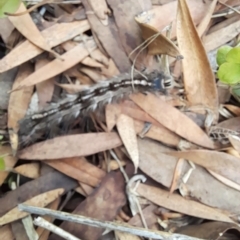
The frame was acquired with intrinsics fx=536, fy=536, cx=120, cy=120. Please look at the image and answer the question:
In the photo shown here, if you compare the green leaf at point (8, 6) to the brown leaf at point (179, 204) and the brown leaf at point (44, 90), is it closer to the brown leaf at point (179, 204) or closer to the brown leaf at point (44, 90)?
the brown leaf at point (44, 90)

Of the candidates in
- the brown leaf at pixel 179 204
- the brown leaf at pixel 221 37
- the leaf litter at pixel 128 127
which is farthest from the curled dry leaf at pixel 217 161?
the brown leaf at pixel 221 37

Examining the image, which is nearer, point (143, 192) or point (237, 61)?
point (237, 61)

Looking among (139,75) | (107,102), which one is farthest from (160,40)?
(107,102)

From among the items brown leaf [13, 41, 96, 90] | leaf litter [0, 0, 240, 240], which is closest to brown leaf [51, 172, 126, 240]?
leaf litter [0, 0, 240, 240]

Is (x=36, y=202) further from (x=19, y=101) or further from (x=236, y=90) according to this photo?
(x=236, y=90)

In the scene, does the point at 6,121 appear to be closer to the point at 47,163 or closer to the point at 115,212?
the point at 47,163

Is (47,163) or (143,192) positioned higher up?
(47,163)
